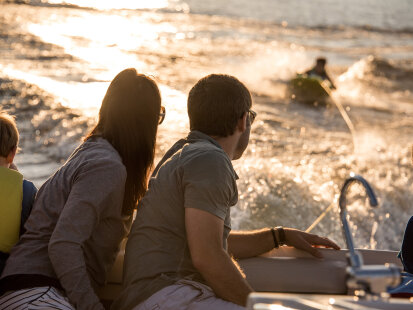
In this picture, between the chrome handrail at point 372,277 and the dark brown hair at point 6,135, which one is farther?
the dark brown hair at point 6,135

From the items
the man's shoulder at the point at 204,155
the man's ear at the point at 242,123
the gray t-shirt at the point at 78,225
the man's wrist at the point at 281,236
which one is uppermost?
the man's ear at the point at 242,123

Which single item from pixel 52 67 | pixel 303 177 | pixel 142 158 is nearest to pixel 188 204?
pixel 142 158

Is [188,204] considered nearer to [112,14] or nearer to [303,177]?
[303,177]

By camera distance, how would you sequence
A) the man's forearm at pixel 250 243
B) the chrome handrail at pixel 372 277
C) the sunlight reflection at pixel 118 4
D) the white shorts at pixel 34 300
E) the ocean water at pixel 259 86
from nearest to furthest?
1. the chrome handrail at pixel 372 277
2. the white shorts at pixel 34 300
3. the man's forearm at pixel 250 243
4. the ocean water at pixel 259 86
5. the sunlight reflection at pixel 118 4

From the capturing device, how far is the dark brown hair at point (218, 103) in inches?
102

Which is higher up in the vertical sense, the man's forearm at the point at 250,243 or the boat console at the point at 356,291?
the boat console at the point at 356,291

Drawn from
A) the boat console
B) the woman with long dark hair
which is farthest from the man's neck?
the boat console

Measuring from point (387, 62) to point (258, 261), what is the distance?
2181 centimetres

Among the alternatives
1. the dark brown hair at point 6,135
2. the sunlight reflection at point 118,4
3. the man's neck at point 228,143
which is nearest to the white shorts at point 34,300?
the dark brown hair at point 6,135

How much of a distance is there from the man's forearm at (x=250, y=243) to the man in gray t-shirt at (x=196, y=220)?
65 centimetres

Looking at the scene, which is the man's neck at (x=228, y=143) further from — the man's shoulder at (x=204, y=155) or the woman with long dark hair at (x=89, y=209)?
the woman with long dark hair at (x=89, y=209)

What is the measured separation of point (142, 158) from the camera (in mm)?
2674

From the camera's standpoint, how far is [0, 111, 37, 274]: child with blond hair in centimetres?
265

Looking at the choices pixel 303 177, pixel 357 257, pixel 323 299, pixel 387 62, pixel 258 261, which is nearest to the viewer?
pixel 357 257
